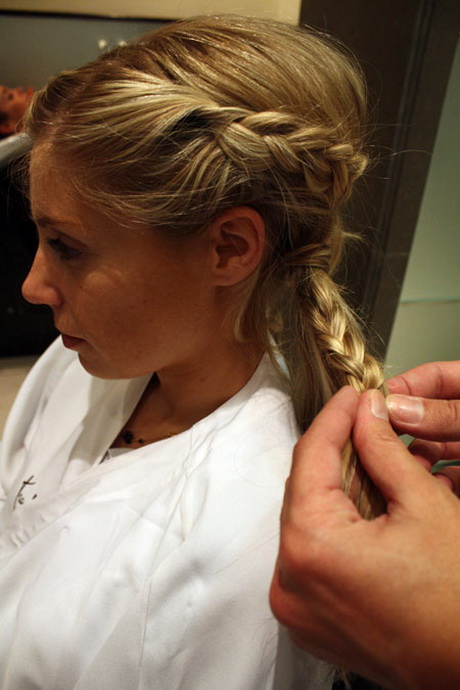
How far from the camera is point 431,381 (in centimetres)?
63

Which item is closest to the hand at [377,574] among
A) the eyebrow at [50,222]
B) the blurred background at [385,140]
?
the eyebrow at [50,222]

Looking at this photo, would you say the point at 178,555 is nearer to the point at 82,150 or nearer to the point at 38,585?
the point at 38,585

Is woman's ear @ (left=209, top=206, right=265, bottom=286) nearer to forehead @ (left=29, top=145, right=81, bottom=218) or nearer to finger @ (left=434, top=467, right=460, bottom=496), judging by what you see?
forehead @ (left=29, top=145, right=81, bottom=218)

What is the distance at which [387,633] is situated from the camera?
1.15 feet

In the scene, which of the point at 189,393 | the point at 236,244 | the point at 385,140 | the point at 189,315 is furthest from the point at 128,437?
the point at 385,140

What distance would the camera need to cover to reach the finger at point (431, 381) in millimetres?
Answer: 623

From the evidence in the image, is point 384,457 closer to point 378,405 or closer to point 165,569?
point 378,405

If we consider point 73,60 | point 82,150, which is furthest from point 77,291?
point 73,60

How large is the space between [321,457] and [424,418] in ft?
0.50

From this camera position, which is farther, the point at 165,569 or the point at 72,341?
the point at 72,341

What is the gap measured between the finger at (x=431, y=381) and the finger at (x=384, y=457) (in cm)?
13

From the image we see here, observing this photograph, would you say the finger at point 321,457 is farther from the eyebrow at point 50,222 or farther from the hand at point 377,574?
the eyebrow at point 50,222

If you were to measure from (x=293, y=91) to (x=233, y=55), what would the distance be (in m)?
0.08

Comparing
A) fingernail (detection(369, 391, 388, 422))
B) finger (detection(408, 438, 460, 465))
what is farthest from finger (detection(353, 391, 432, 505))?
finger (detection(408, 438, 460, 465))
